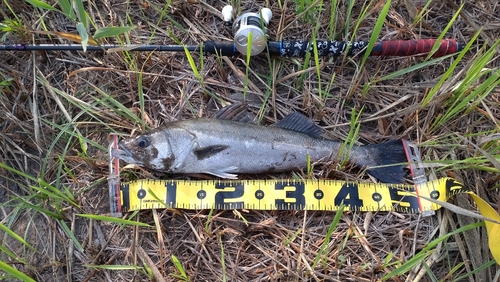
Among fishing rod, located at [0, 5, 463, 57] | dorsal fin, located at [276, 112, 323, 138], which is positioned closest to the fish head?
fishing rod, located at [0, 5, 463, 57]

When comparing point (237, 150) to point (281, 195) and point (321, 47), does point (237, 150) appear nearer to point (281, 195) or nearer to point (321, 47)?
point (281, 195)

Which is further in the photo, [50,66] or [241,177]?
[50,66]

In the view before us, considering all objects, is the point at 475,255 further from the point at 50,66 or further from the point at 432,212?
the point at 50,66

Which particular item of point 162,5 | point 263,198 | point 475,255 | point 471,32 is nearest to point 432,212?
point 475,255

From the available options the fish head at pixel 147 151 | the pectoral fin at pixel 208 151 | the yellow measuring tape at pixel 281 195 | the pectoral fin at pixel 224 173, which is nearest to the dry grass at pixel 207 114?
the yellow measuring tape at pixel 281 195

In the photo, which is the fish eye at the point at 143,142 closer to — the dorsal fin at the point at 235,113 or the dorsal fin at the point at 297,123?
the dorsal fin at the point at 235,113

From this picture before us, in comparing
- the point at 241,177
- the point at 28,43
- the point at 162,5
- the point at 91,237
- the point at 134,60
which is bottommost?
the point at 91,237
